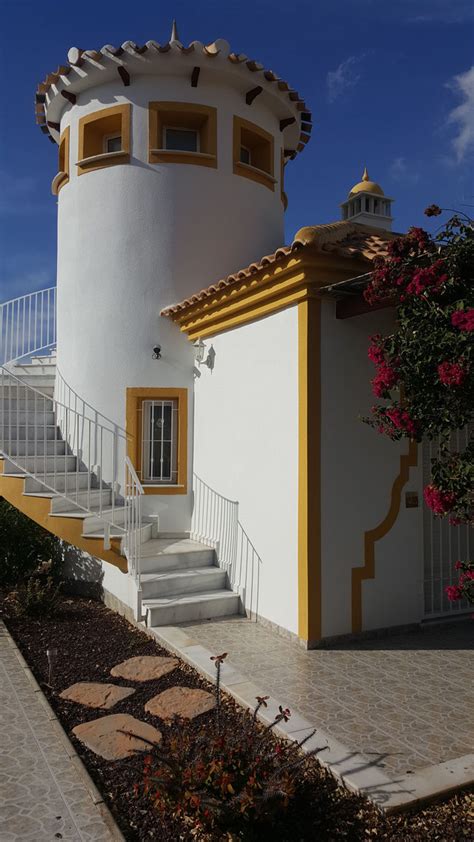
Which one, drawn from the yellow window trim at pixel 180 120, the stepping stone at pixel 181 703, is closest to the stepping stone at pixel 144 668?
the stepping stone at pixel 181 703

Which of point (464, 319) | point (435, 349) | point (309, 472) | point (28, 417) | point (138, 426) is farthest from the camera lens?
point (28, 417)

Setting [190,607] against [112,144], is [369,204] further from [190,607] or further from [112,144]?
[190,607]

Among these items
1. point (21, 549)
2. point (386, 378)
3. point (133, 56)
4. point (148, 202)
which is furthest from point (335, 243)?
point (21, 549)

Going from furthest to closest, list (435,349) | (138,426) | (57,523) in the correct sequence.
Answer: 1. (138,426)
2. (57,523)
3. (435,349)

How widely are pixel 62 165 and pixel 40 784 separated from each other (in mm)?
9516

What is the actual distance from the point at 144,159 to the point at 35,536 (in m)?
5.99

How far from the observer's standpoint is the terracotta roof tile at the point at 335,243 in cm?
602

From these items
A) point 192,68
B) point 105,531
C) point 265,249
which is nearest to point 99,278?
point 265,249

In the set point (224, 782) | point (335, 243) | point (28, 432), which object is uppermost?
point (335, 243)

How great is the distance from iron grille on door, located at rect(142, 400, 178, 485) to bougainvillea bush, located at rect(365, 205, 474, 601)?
197 inches

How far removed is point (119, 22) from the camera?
356 inches

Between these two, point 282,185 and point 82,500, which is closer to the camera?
point 82,500

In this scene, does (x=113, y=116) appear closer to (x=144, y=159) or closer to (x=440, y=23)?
(x=144, y=159)

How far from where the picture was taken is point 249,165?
10.1 m
